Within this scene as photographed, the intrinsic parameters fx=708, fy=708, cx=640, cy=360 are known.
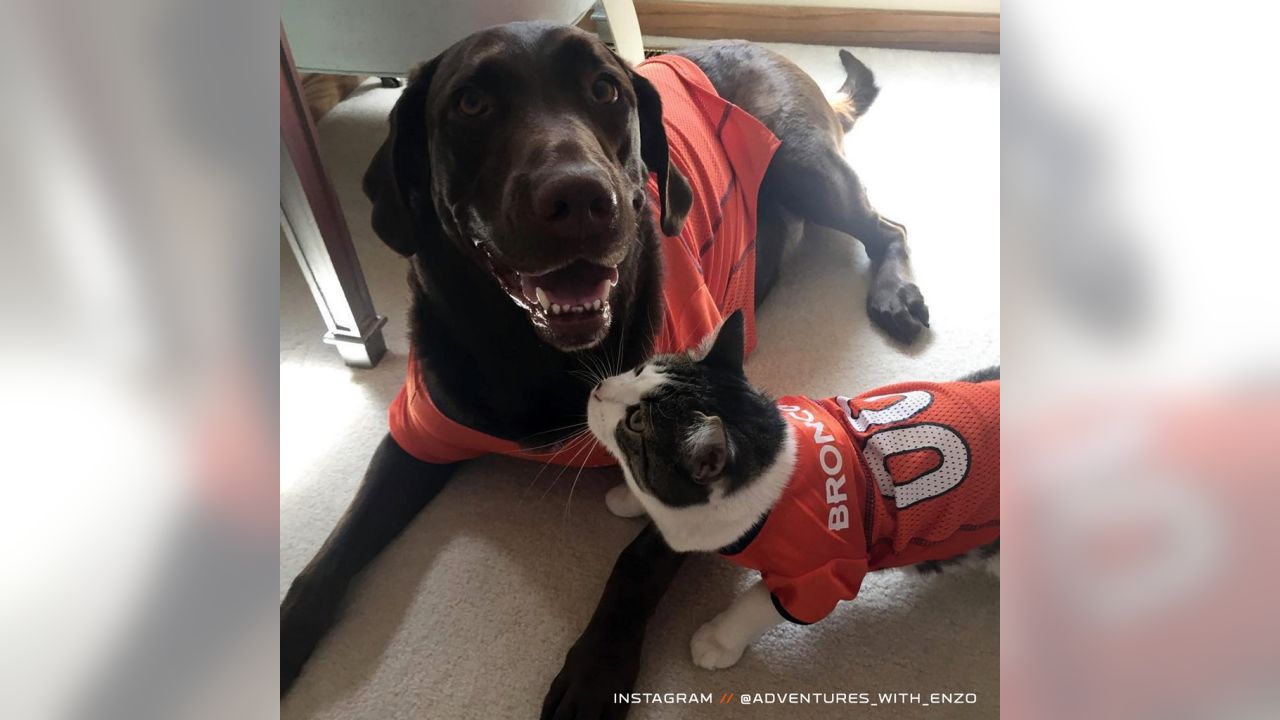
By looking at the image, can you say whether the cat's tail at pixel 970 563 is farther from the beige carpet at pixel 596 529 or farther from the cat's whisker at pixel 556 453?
the cat's whisker at pixel 556 453

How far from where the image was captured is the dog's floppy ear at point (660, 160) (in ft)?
2.10

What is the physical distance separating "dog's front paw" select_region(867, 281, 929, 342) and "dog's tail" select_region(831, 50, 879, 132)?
211 millimetres

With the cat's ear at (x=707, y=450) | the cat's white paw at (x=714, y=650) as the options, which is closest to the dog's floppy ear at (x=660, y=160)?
the cat's ear at (x=707, y=450)

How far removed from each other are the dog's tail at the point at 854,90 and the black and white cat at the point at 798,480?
330 mm

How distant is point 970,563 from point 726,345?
30 cm

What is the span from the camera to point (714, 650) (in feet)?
2.02

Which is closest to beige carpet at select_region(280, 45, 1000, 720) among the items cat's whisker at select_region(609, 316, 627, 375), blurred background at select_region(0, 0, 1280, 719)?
cat's whisker at select_region(609, 316, 627, 375)

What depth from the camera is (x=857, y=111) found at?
0.85 metres

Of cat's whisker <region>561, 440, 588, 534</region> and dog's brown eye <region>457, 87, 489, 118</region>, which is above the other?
dog's brown eye <region>457, 87, 489, 118</region>

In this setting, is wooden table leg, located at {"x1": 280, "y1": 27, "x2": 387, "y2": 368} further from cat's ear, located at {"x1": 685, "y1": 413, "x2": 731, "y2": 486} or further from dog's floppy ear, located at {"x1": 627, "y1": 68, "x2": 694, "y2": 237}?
cat's ear, located at {"x1": 685, "y1": 413, "x2": 731, "y2": 486}

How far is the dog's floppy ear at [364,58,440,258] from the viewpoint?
59cm

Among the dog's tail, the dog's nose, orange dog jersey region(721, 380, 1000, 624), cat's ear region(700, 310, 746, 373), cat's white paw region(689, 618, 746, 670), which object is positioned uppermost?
the dog's nose
